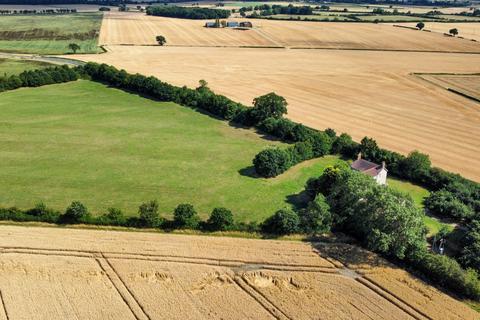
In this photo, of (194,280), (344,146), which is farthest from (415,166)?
(194,280)

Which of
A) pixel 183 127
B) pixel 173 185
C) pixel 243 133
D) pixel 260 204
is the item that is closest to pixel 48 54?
pixel 183 127

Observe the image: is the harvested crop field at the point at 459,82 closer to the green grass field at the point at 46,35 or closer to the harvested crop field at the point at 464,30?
the harvested crop field at the point at 464,30

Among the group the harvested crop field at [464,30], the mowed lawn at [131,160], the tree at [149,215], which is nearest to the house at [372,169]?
the mowed lawn at [131,160]

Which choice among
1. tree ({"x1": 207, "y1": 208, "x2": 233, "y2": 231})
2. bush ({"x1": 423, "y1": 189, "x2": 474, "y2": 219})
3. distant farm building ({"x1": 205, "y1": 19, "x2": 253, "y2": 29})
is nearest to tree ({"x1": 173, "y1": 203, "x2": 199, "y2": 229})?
tree ({"x1": 207, "y1": 208, "x2": 233, "y2": 231})

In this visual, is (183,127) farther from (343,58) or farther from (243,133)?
(343,58)

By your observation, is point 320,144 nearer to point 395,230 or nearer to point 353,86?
point 395,230

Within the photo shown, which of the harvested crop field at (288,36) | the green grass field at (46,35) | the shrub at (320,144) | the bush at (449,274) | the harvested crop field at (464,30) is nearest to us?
the bush at (449,274)

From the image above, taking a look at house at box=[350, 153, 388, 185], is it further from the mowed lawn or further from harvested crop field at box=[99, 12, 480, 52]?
harvested crop field at box=[99, 12, 480, 52]
